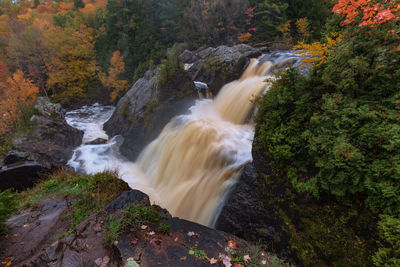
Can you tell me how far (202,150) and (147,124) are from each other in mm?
5774

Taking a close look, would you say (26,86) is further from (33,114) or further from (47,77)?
(47,77)

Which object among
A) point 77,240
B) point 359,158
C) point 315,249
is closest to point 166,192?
point 77,240

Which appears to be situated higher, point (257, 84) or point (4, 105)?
point (257, 84)

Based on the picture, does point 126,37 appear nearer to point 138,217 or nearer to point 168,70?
point 168,70

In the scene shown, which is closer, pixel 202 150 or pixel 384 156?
pixel 384 156

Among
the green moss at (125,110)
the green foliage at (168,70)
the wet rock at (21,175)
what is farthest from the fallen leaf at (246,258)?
the green moss at (125,110)

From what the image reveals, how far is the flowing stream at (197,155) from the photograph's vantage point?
612 centimetres

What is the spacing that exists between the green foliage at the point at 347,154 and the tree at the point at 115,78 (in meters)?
21.6

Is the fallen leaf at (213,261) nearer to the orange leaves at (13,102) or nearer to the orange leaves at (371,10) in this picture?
the orange leaves at (371,10)

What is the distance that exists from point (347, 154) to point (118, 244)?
159 inches

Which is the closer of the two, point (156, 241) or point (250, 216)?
point (156, 241)

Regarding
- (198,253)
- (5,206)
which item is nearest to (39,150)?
(5,206)

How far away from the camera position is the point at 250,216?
4703 millimetres

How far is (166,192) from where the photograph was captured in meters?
7.69
